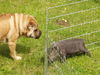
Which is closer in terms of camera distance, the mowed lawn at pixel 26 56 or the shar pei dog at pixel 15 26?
the shar pei dog at pixel 15 26

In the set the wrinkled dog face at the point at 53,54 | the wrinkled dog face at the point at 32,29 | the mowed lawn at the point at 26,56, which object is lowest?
the mowed lawn at the point at 26,56

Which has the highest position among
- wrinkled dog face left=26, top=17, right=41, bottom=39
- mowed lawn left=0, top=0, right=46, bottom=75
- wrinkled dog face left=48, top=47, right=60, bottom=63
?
wrinkled dog face left=26, top=17, right=41, bottom=39

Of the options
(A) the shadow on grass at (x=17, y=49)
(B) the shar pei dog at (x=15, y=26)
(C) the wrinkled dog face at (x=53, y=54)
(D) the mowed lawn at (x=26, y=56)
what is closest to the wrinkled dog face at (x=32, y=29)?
(B) the shar pei dog at (x=15, y=26)

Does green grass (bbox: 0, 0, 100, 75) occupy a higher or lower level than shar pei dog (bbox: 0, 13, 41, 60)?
lower

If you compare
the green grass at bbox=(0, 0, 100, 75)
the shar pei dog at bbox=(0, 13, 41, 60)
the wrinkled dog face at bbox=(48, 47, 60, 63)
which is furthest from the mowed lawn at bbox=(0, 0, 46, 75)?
the shar pei dog at bbox=(0, 13, 41, 60)

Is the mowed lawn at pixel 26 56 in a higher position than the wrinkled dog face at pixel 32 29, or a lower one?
lower

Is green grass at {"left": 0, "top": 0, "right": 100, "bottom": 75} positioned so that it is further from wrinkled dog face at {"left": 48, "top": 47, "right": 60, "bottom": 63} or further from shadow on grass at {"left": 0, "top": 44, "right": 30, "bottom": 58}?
wrinkled dog face at {"left": 48, "top": 47, "right": 60, "bottom": 63}

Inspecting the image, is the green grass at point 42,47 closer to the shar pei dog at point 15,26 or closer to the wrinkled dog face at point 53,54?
the wrinkled dog face at point 53,54

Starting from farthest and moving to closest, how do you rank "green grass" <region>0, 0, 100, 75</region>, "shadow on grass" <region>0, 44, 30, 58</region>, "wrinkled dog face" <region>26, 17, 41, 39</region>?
"shadow on grass" <region>0, 44, 30, 58</region> → "green grass" <region>0, 0, 100, 75</region> → "wrinkled dog face" <region>26, 17, 41, 39</region>

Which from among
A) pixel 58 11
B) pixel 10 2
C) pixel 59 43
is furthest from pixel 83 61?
pixel 10 2

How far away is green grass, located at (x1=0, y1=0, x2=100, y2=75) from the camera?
14.8ft

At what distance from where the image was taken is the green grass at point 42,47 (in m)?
4.50

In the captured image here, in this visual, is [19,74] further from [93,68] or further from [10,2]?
[10,2]

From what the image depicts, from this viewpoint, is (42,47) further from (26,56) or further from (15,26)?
(15,26)
